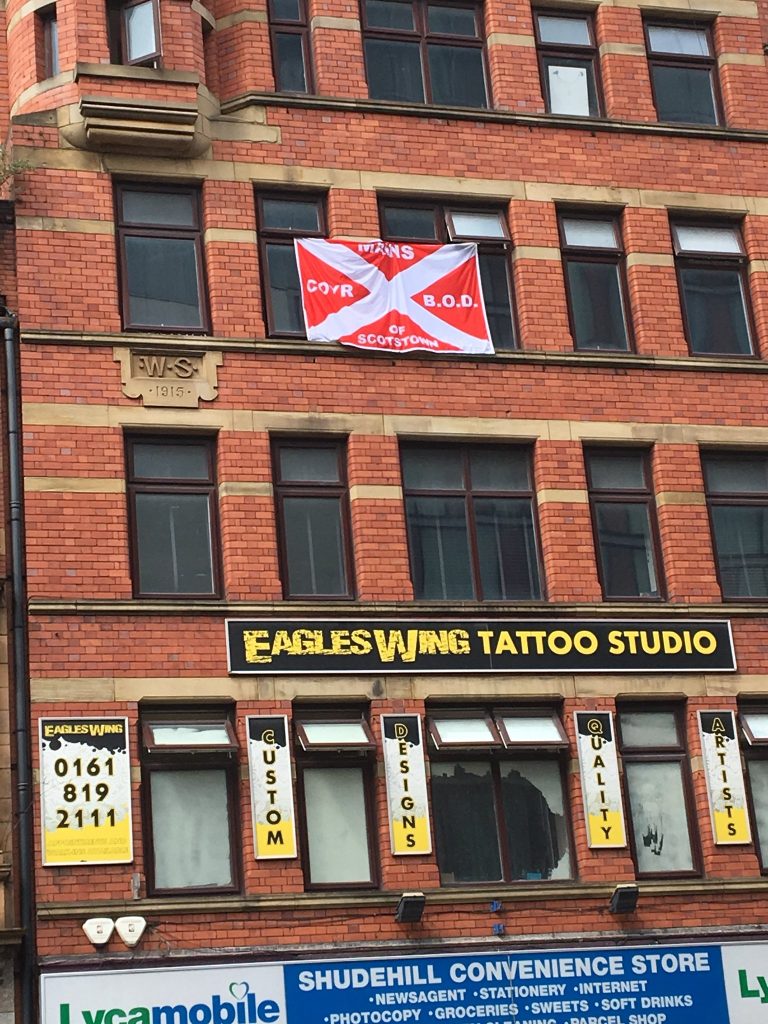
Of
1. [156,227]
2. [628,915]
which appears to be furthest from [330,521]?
[628,915]

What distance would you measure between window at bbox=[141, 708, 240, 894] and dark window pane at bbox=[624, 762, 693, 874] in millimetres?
5107

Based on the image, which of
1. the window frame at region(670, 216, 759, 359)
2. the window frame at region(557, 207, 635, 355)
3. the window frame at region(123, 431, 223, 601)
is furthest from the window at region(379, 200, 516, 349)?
the window frame at region(123, 431, 223, 601)

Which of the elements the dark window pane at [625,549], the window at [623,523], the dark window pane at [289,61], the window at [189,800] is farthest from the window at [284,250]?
the window at [189,800]

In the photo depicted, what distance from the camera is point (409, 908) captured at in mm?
22719

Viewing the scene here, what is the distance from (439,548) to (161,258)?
529cm

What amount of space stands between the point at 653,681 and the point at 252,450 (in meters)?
5.90

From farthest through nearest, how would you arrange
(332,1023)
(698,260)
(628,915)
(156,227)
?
1. (698,260)
2. (156,227)
3. (628,915)
4. (332,1023)

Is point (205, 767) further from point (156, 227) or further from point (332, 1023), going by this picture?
point (156, 227)

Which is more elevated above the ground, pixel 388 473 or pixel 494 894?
pixel 388 473

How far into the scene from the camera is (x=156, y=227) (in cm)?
2561

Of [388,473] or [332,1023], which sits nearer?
[332,1023]

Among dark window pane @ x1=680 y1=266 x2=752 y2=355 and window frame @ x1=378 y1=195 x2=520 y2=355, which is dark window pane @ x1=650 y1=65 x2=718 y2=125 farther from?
window frame @ x1=378 y1=195 x2=520 y2=355

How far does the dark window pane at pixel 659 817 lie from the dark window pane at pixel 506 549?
2.69 meters

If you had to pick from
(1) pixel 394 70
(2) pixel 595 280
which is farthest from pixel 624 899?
(1) pixel 394 70
